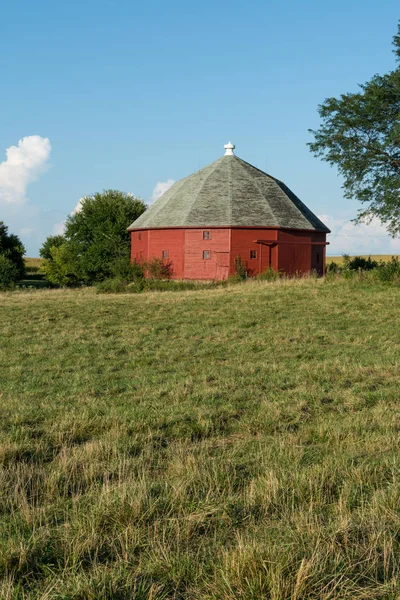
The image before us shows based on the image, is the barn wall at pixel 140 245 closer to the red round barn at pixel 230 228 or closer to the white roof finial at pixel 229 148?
the red round barn at pixel 230 228

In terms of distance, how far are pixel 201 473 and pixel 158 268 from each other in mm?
37753

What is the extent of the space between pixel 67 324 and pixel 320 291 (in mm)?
11377

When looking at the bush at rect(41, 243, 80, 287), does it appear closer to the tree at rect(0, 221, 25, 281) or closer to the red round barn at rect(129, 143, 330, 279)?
the tree at rect(0, 221, 25, 281)

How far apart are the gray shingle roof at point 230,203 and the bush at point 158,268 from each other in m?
2.75

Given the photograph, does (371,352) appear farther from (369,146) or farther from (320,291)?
(369,146)

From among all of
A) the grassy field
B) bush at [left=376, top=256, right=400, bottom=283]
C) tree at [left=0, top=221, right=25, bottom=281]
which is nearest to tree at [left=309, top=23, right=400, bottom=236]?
bush at [left=376, top=256, right=400, bottom=283]

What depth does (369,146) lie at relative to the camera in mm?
32375

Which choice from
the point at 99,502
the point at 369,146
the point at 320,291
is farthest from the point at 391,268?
the point at 99,502

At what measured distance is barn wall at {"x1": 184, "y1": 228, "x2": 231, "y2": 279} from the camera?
41531 mm

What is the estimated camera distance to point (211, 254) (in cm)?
4197

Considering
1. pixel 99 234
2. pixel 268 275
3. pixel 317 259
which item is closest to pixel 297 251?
pixel 317 259

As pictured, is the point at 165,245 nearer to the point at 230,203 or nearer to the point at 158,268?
the point at 158,268

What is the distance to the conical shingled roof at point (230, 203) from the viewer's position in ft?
139

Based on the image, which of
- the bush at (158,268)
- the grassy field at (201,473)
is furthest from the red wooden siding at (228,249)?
the grassy field at (201,473)
